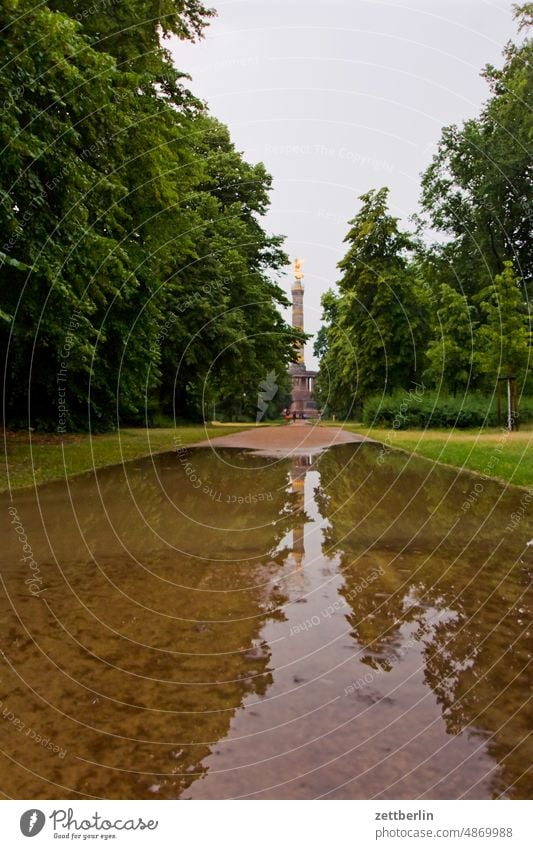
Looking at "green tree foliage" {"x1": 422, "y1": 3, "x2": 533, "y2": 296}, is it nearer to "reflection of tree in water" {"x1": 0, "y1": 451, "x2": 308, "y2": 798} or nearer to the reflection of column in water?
the reflection of column in water

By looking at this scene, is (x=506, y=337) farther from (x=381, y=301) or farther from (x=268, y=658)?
(x=268, y=658)

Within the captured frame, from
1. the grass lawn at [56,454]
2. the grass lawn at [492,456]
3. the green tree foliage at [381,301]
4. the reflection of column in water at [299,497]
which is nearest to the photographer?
the reflection of column in water at [299,497]

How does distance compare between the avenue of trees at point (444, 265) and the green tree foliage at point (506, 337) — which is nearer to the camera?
the green tree foliage at point (506, 337)

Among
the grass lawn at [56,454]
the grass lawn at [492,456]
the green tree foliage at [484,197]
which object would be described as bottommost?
the grass lawn at [56,454]

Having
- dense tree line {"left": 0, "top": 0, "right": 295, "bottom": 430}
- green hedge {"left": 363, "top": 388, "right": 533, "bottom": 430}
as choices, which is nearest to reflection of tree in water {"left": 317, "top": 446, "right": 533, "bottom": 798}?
dense tree line {"left": 0, "top": 0, "right": 295, "bottom": 430}

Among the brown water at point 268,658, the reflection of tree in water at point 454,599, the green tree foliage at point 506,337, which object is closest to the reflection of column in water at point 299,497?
the brown water at point 268,658

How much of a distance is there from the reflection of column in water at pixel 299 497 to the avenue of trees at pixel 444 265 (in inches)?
751

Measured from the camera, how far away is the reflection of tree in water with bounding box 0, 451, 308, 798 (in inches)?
110

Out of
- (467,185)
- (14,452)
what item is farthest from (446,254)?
(14,452)

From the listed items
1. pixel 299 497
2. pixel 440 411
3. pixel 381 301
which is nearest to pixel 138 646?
pixel 299 497

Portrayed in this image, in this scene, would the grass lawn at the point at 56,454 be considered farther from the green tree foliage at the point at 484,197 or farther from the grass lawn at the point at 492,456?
the green tree foliage at the point at 484,197

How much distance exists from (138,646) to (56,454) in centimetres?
1242

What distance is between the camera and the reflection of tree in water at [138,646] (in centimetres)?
280

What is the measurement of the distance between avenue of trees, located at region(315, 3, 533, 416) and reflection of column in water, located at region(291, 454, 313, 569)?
19082mm
